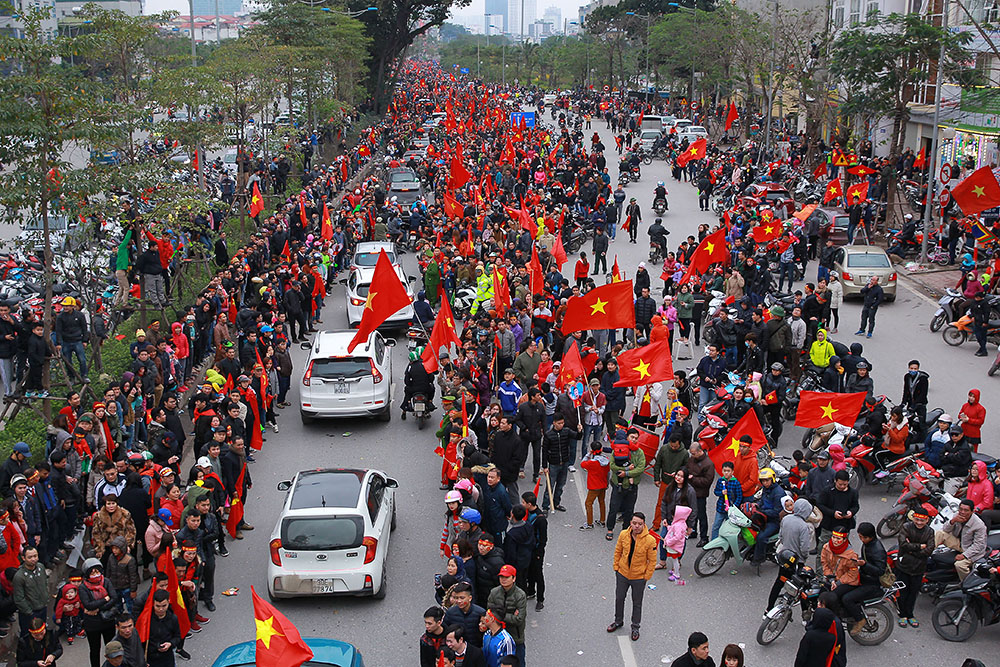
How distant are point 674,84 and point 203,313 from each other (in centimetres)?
7139

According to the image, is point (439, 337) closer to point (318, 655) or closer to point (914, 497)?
point (914, 497)

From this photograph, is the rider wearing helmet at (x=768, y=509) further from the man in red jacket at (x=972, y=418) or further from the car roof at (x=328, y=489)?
the car roof at (x=328, y=489)

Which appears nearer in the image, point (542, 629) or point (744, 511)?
point (542, 629)

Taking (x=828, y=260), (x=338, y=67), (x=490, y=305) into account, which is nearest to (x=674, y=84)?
(x=338, y=67)

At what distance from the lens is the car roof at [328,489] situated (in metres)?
12.0

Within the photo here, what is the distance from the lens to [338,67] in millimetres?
54375

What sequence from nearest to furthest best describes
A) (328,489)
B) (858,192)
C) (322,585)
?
1. (322,585)
2. (328,489)
3. (858,192)

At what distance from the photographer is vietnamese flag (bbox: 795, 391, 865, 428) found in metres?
14.8

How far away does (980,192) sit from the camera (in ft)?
75.2

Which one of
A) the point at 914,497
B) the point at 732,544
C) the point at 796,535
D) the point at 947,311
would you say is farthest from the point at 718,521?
the point at 947,311

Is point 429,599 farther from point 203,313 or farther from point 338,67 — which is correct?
point 338,67

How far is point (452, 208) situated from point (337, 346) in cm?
1293

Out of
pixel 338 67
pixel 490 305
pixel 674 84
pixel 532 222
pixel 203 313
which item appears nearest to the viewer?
pixel 203 313

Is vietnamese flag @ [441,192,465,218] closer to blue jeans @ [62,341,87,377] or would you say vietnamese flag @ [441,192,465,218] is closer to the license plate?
blue jeans @ [62,341,87,377]
